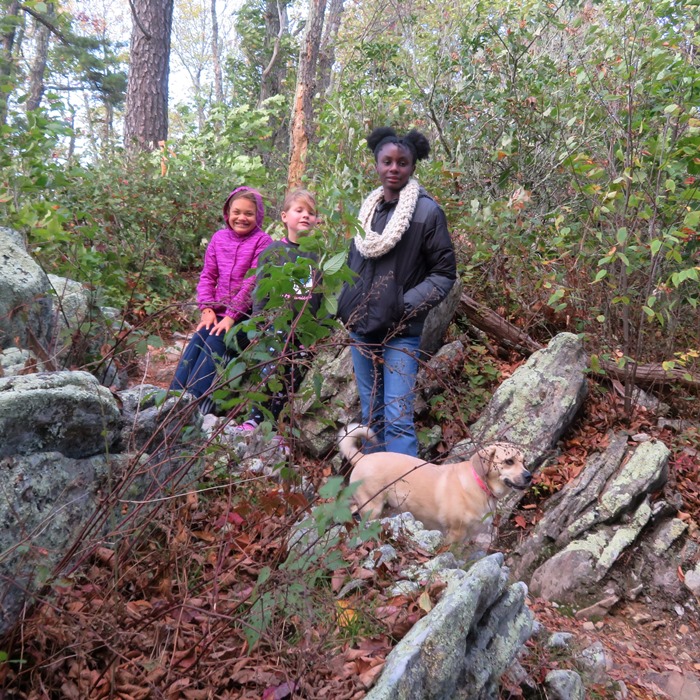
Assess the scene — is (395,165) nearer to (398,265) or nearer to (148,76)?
(398,265)

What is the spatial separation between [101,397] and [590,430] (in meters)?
4.72

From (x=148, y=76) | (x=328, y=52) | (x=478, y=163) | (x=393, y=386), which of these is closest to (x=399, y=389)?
(x=393, y=386)

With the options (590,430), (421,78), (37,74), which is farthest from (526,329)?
(37,74)

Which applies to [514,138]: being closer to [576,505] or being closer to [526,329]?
[526,329]

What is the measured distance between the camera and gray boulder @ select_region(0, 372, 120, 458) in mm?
2203

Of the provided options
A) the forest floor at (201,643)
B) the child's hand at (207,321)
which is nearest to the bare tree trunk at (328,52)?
the child's hand at (207,321)

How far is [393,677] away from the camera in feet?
6.91

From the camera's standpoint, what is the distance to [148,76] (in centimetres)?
1079

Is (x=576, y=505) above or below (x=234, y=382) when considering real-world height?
below

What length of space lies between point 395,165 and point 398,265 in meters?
0.77

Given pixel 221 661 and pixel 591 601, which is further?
pixel 591 601

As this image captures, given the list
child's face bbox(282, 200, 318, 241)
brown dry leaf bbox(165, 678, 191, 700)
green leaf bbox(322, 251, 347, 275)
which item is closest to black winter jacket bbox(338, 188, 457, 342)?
child's face bbox(282, 200, 318, 241)

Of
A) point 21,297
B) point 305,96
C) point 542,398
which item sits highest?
point 305,96

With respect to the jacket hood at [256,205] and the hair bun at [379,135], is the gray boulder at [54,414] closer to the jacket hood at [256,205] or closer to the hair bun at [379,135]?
the hair bun at [379,135]
